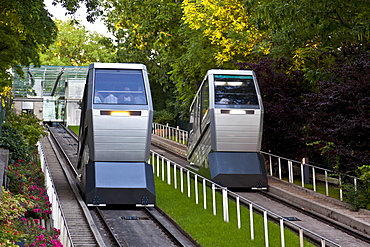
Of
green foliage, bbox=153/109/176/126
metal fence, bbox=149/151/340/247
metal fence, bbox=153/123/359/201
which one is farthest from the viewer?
green foliage, bbox=153/109/176/126

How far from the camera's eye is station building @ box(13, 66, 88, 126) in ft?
217

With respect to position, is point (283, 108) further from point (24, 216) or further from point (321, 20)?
point (24, 216)

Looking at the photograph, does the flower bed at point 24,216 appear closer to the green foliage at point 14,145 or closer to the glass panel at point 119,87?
the green foliage at point 14,145

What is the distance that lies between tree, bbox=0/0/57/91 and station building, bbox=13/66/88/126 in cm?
3544

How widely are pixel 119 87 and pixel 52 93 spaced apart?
195ft

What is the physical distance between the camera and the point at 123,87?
1841 cm

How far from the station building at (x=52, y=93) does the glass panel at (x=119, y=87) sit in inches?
1801

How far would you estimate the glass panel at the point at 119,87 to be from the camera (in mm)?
18200

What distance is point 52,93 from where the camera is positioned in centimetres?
7588

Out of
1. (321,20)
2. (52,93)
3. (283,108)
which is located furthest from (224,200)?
(52,93)

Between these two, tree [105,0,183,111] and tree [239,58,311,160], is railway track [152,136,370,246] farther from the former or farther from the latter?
tree [105,0,183,111]

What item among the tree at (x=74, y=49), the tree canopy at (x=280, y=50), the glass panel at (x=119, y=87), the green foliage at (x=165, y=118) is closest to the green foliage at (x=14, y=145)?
the tree canopy at (x=280, y=50)

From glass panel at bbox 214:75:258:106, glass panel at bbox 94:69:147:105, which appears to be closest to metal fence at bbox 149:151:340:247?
glass panel at bbox 214:75:258:106

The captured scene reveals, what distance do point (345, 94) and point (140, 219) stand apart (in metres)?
7.22
